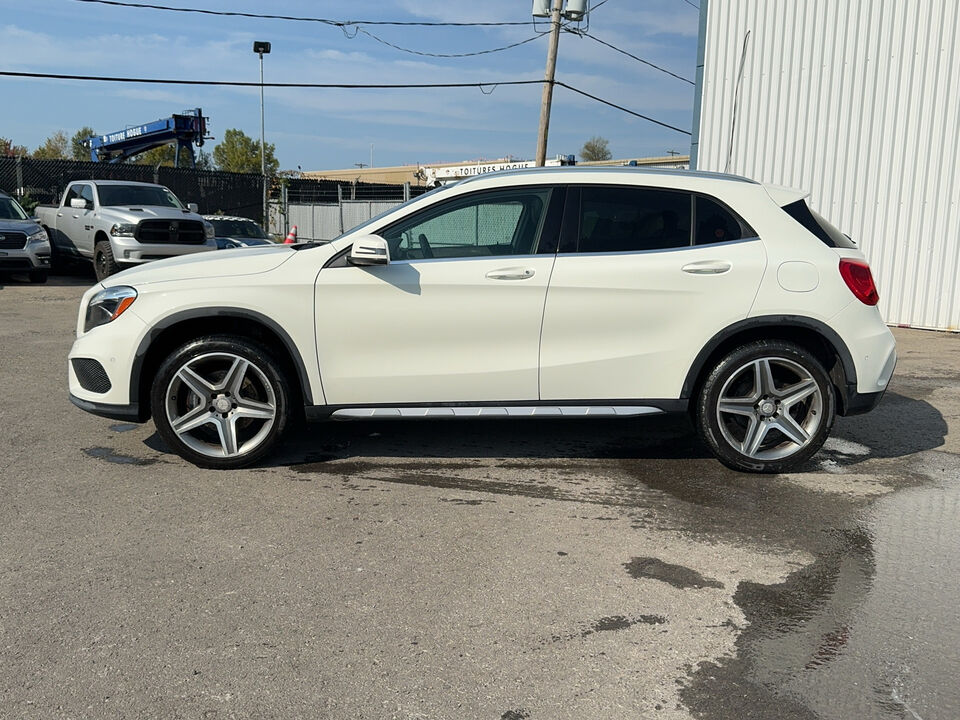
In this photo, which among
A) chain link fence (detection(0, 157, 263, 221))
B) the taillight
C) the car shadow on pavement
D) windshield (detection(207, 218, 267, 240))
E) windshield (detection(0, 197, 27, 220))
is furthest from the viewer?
chain link fence (detection(0, 157, 263, 221))

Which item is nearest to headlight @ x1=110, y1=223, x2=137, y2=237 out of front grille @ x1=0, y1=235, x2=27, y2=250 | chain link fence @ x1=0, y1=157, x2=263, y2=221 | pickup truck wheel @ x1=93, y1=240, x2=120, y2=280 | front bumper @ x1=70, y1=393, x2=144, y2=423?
pickup truck wheel @ x1=93, y1=240, x2=120, y2=280

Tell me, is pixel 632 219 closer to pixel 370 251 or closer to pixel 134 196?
pixel 370 251

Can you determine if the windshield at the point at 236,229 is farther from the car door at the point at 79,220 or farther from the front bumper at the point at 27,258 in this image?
the front bumper at the point at 27,258

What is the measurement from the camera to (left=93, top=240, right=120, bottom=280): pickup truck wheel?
595 inches

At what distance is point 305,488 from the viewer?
186 inches

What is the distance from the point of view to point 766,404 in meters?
5.00

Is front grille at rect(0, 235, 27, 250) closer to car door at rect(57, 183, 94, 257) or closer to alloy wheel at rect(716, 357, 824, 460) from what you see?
car door at rect(57, 183, 94, 257)

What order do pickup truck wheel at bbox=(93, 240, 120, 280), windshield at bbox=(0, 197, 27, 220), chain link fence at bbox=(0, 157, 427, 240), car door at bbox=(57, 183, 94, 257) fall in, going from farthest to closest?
chain link fence at bbox=(0, 157, 427, 240) → windshield at bbox=(0, 197, 27, 220) → car door at bbox=(57, 183, 94, 257) → pickup truck wheel at bbox=(93, 240, 120, 280)

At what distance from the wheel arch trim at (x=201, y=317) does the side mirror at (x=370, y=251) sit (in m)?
0.62

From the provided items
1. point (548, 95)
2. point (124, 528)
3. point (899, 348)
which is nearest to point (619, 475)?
point (124, 528)

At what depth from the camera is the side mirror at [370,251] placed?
183 inches

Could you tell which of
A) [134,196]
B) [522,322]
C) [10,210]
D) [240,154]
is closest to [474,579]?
[522,322]

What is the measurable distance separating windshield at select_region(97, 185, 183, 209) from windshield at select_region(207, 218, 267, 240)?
1.71m

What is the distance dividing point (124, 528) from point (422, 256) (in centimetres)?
215
